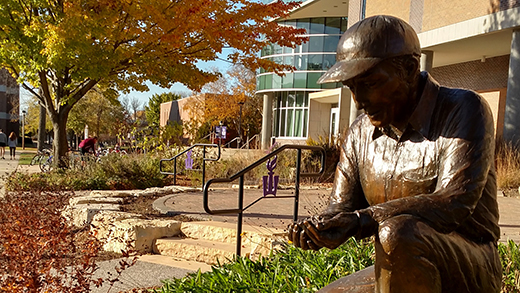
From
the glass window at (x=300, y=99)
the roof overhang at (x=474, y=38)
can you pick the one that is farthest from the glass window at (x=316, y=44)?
the roof overhang at (x=474, y=38)

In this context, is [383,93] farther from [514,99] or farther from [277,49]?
[277,49]

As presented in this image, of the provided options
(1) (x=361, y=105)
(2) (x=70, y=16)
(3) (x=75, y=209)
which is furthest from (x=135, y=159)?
(1) (x=361, y=105)

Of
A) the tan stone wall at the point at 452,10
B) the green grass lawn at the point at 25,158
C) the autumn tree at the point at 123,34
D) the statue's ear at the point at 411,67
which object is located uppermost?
the tan stone wall at the point at 452,10

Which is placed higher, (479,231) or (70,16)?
(70,16)

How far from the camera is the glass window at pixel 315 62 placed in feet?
99.9

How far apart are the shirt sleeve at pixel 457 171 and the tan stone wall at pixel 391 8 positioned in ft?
58.0

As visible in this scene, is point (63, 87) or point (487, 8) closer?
point (63, 87)

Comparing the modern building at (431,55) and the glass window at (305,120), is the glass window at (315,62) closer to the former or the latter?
the modern building at (431,55)

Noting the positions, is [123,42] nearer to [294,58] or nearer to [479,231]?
[479,231]

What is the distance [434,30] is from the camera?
1653 cm

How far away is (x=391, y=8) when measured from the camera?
19.2 m

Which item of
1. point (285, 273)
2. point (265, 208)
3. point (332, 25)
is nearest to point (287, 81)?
point (332, 25)

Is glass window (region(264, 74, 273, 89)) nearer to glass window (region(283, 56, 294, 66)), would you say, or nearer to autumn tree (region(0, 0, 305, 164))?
glass window (region(283, 56, 294, 66))

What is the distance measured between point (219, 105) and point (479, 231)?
38.9m
